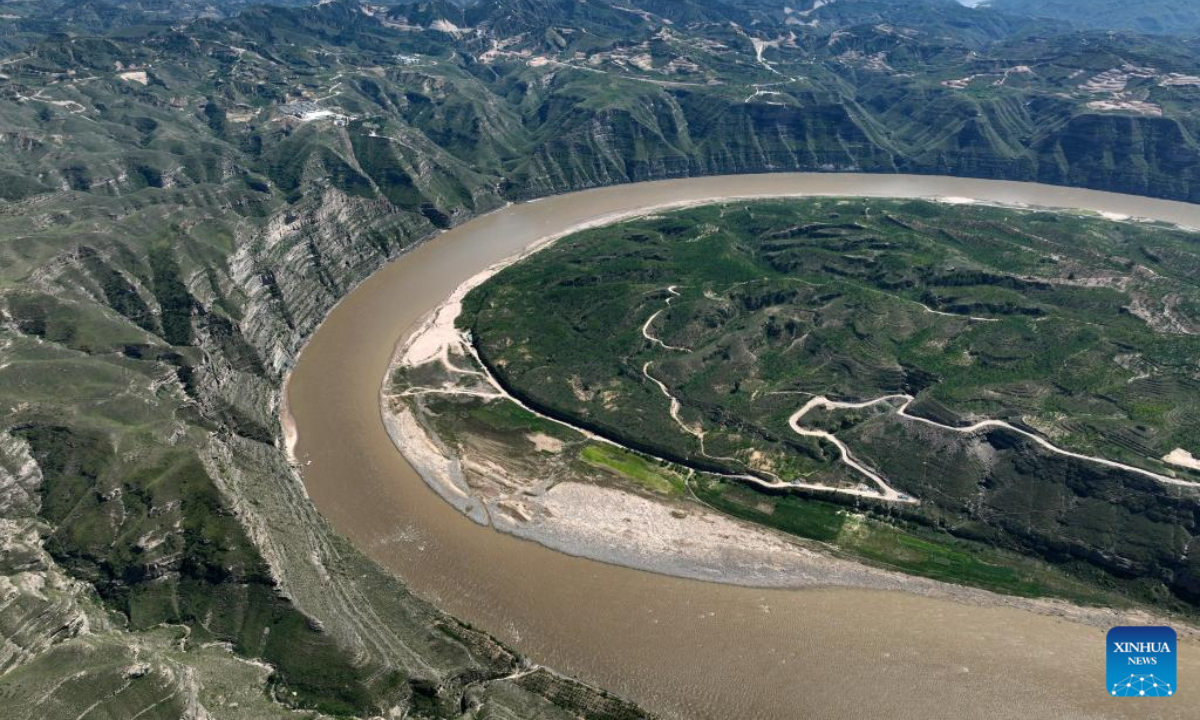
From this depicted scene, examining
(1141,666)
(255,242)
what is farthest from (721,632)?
(255,242)

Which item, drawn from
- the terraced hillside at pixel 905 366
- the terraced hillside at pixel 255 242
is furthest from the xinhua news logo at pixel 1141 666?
the terraced hillside at pixel 255 242

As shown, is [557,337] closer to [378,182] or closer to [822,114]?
[378,182]

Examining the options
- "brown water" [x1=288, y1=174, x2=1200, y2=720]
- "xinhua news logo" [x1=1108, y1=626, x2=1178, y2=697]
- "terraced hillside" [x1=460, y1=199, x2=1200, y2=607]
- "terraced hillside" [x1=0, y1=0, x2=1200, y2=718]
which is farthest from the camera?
"terraced hillside" [x1=460, y1=199, x2=1200, y2=607]

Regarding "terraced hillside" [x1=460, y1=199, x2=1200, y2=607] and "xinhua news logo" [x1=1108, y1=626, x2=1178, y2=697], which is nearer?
"xinhua news logo" [x1=1108, y1=626, x2=1178, y2=697]

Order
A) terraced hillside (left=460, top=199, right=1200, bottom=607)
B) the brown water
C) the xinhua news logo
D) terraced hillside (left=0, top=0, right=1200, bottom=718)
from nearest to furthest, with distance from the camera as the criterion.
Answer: terraced hillside (left=0, top=0, right=1200, bottom=718), the xinhua news logo, the brown water, terraced hillside (left=460, top=199, right=1200, bottom=607)

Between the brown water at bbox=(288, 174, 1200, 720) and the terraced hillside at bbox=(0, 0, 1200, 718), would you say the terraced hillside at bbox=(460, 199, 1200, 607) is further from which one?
the brown water at bbox=(288, 174, 1200, 720)

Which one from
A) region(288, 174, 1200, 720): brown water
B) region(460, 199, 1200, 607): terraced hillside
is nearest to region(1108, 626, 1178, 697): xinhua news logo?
region(288, 174, 1200, 720): brown water

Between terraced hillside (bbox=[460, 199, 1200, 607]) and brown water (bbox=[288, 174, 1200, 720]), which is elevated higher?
terraced hillside (bbox=[460, 199, 1200, 607])

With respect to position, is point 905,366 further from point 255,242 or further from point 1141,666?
point 255,242
